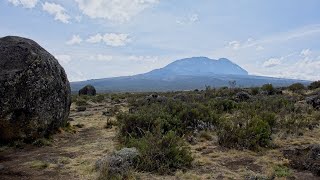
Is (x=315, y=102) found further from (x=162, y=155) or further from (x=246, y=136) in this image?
(x=162, y=155)

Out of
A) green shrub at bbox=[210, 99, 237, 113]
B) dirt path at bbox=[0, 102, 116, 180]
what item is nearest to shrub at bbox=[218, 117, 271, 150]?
dirt path at bbox=[0, 102, 116, 180]

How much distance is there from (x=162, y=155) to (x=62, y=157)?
366cm

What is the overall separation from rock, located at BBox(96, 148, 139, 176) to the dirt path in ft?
1.41

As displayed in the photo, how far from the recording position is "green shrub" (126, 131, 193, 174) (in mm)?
10633

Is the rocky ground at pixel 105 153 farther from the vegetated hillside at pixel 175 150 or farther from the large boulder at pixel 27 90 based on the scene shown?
the large boulder at pixel 27 90

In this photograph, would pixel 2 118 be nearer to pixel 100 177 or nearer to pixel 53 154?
pixel 53 154

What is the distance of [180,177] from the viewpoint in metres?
10.1

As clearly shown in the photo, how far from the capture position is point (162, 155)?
432 inches

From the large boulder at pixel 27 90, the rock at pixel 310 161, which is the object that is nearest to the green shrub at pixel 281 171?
the rock at pixel 310 161

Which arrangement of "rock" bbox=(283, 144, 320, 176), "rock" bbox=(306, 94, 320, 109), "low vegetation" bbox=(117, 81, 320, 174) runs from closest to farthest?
"rock" bbox=(283, 144, 320, 176), "low vegetation" bbox=(117, 81, 320, 174), "rock" bbox=(306, 94, 320, 109)

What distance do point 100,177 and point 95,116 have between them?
1491 centimetres

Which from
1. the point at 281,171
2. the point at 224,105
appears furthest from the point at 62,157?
the point at 224,105

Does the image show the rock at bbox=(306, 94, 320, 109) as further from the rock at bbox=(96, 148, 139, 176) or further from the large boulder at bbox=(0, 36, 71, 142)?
the rock at bbox=(96, 148, 139, 176)

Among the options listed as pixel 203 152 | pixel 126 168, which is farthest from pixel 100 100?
pixel 126 168
